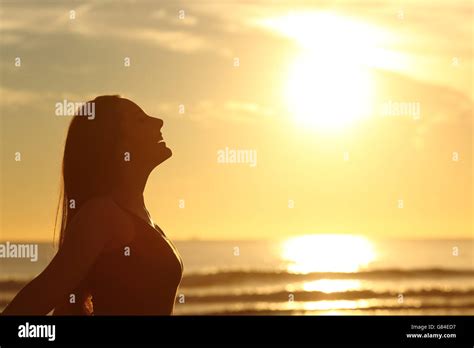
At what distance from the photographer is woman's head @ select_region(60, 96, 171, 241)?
4.75 m

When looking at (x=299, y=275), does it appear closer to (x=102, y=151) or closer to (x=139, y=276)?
(x=139, y=276)

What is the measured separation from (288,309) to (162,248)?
76.3 ft

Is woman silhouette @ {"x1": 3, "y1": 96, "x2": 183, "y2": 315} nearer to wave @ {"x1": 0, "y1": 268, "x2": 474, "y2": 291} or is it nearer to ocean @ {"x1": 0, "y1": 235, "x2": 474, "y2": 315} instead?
ocean @ {"x1": 0, "y1": 235, "x2": 474, "y2": 315}

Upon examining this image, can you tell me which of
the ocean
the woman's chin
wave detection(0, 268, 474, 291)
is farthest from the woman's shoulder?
wave detection(0, 268, 474, 291)

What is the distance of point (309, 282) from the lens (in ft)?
115

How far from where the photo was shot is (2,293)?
2953 cm

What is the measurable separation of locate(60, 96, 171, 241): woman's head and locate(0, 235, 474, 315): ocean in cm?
1581

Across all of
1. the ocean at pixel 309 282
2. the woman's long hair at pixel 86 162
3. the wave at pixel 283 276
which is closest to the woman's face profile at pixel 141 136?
the woman's long hair at pixel 86 162

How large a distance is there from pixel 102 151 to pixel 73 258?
0.67 meters

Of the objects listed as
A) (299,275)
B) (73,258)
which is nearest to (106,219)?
(73,258)
